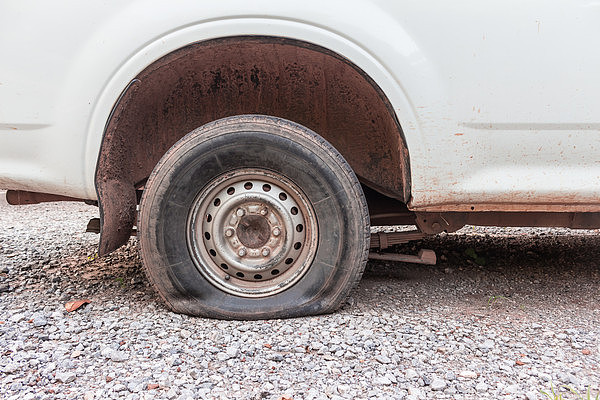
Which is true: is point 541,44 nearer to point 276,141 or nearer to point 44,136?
point 276,141

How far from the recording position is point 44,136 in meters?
2.14

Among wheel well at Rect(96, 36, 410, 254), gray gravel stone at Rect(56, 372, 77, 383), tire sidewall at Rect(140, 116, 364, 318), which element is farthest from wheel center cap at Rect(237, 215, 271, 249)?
gray gravel stone at Rect(56, 372, 77, 383)

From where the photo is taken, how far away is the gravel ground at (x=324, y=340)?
5.46 ft

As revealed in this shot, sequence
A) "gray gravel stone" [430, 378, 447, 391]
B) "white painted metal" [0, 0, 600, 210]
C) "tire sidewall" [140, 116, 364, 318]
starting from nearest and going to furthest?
"gray gravel stone" [430, 378, 447, 391] → "white painted metal" [0, 0, 600, 210] → "tire sidewall" [140, 116, 364, 318]

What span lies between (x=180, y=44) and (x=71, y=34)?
44cm

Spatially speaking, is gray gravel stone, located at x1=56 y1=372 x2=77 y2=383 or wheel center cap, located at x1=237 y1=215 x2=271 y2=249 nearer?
gray gravel stone, located at x1=56 y1=372 x2=77 y2=383

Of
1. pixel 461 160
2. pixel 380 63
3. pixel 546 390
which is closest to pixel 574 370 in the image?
pixel 546 390

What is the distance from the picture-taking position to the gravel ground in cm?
166

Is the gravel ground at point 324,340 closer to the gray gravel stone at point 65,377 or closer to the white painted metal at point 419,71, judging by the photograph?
the gray gravel stone at point 65,377

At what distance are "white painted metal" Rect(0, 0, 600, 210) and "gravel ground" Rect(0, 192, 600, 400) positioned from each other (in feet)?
1.95

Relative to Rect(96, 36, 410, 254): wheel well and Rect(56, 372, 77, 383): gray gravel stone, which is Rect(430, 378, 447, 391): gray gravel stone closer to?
Rect(96, 36, 410, 254): wheel well

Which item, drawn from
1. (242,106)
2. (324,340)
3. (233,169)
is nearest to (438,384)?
(324,340)

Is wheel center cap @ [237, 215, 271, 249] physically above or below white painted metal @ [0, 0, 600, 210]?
below

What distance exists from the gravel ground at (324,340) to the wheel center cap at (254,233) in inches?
13.5
